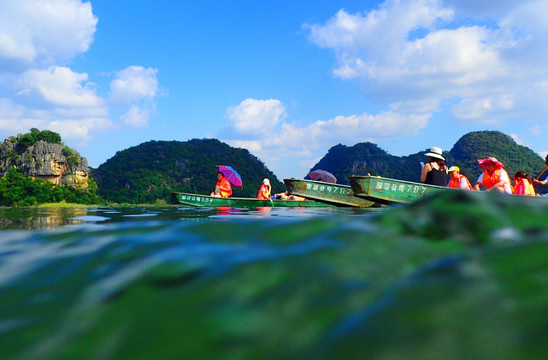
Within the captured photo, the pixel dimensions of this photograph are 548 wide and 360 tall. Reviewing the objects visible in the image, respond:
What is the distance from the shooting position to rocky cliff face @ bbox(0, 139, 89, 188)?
141 feet

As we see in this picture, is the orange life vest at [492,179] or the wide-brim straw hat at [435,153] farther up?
the wide-brim straw hat at [435,153]

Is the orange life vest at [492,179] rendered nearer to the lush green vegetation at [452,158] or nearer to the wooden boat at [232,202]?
the wooden boat at [232,202]

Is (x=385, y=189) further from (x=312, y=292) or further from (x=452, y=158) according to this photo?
(x=452, y=158)

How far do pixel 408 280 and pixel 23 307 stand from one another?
1.59 metres

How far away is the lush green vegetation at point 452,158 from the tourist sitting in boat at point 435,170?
4133 centimetres

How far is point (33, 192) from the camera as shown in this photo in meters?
39.5

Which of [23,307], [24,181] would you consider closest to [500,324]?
[23,307]

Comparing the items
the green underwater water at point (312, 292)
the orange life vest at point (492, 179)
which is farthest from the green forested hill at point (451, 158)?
the green underwater water at point (312, 292)

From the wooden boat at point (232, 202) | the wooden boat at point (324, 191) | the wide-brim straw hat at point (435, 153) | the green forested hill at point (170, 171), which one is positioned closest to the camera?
the wide-brim straw hat at point (435, 153)

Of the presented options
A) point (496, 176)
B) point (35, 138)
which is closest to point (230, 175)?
point (496, 176)

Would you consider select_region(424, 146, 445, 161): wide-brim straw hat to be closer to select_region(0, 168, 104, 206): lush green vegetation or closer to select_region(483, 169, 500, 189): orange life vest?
select_region(483, 169, 500, 189): orange life vest

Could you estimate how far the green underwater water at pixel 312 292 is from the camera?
115cm

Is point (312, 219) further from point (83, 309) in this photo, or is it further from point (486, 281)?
point (83, 309)

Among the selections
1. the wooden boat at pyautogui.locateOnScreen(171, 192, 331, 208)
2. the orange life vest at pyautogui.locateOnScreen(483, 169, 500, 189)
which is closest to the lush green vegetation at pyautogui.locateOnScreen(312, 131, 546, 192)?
the wooden boat at pyautogui.locateOnScreen(171, 192, 331, 208)
